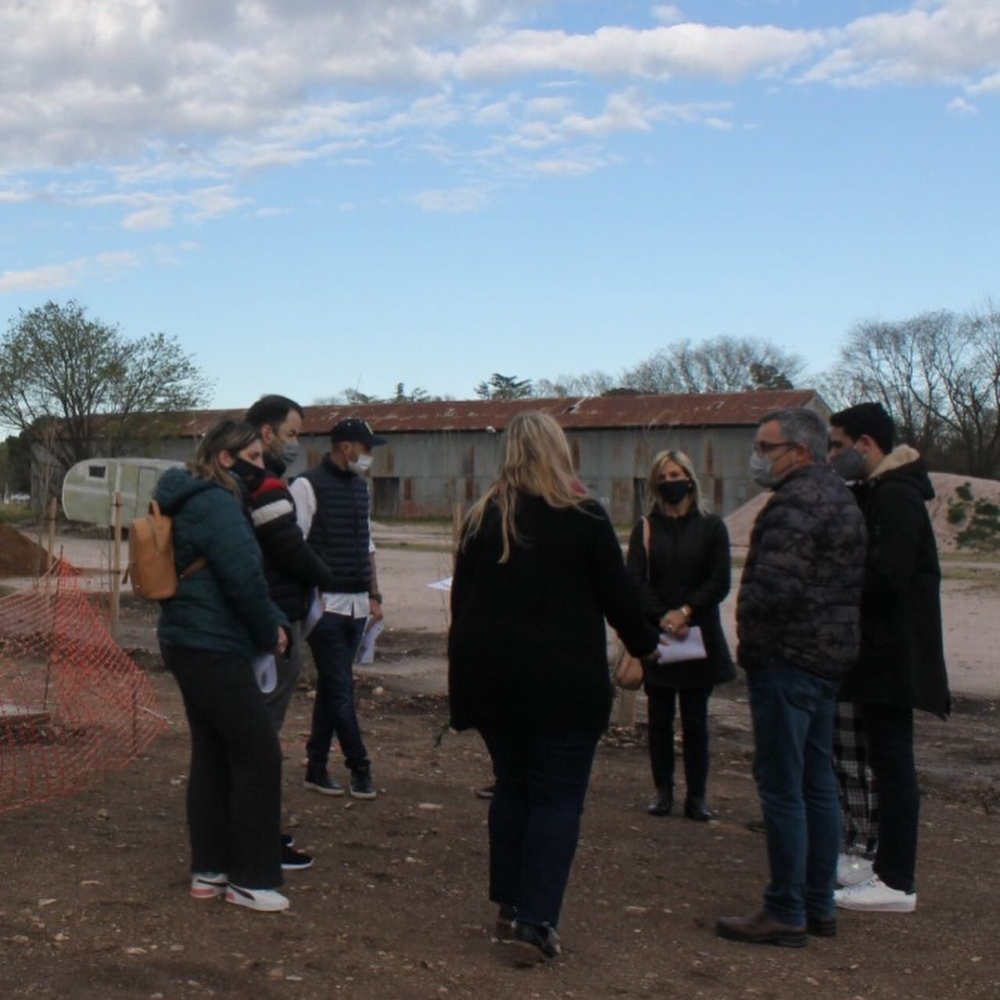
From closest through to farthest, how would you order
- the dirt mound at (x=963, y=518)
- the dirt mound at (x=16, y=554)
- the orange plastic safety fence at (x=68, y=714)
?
the orange plastic safety fence at (x=68, y=714)
the dirt mound at (x=16, y=554)
the dirt mound at (x=963, y=518)

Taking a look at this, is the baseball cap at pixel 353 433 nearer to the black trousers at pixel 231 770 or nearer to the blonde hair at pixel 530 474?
the black trousers at pixel 231 770

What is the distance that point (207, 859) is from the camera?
487cm

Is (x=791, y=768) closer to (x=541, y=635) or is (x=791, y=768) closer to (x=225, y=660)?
(x=541, y=635)

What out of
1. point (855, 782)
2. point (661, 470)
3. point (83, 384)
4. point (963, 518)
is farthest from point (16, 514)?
point (855, 782)

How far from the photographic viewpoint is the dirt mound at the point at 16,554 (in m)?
25.3

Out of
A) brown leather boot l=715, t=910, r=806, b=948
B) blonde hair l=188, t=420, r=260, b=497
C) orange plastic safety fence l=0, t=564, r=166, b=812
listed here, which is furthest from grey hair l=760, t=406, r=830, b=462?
orange plastic safety fence l=0, t=564, r=166, b=812

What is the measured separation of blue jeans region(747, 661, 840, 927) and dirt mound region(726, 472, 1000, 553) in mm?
30805

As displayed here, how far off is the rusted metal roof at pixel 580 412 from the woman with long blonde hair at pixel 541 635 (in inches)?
1699

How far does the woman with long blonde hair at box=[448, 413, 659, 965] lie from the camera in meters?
4.30

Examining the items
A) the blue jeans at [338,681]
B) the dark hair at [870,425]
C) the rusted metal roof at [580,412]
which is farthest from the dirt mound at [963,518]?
the dark hair at [870,425]

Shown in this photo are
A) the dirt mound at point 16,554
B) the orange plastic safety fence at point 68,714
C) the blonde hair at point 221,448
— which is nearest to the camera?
the blonde hair at point 221,448

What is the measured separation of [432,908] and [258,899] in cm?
61

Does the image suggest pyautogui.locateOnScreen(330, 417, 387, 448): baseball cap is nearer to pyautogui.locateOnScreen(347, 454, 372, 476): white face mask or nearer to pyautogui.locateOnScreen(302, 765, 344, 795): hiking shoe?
pyautogui.locateOnScreen(347, 454, 372, 476): white face mask

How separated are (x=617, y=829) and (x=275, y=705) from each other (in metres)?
1.81
